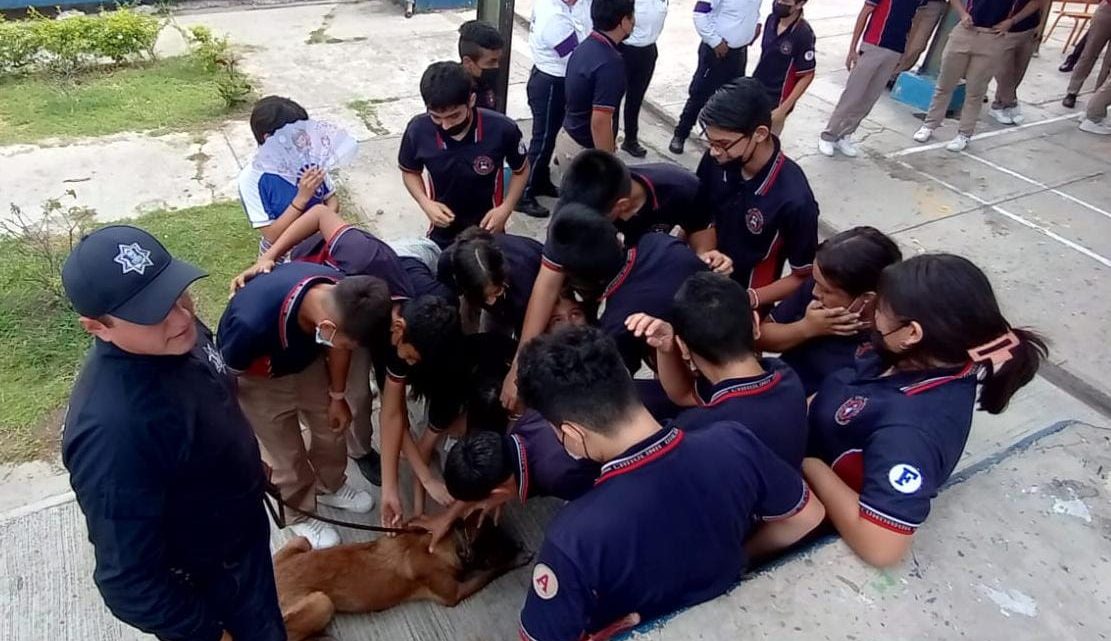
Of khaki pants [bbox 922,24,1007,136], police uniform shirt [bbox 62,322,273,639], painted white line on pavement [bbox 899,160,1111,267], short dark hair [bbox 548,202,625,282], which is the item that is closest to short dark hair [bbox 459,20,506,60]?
short dark hair [bbox 548,202,625,282]

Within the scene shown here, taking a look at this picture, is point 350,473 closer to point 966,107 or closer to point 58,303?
point 58,303

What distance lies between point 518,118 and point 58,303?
13.0ft

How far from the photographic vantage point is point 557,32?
5.23 metres

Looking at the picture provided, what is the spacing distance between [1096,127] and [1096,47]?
0.83m

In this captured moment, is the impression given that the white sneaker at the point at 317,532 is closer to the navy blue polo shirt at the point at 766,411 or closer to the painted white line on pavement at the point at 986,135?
the navy blue polo shirt at the point at 766,411

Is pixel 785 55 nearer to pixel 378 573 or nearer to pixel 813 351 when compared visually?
pixel 813 351

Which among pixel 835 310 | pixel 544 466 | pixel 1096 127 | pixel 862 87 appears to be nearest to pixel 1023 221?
pixel 862 87

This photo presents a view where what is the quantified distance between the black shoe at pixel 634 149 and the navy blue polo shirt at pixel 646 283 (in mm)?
3581

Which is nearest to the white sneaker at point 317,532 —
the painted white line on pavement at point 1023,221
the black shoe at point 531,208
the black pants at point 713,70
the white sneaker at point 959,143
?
the black shoe at point 531,208

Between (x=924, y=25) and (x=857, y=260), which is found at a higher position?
(x=857, y=260)

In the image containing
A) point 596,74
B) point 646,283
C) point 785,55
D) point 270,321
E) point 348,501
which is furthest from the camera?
point 785,55

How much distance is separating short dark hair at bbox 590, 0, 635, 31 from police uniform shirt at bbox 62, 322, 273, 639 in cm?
336

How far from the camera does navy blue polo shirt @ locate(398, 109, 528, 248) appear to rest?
3.90 m

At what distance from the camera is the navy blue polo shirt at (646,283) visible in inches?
111
